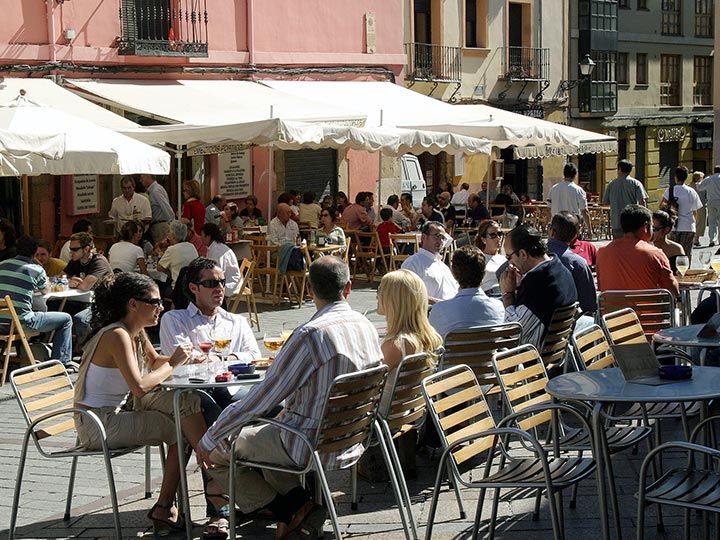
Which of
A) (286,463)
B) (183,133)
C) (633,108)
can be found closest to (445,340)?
(286,463)

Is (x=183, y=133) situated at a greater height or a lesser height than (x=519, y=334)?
greater

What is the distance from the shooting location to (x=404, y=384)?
23.5ft

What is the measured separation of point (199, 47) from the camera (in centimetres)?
2258

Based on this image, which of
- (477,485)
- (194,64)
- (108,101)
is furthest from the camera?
(194,64)

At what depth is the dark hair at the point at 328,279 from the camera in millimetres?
6633

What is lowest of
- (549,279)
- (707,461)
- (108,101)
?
(707,461)

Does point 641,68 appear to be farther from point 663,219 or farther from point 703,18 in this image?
point 663,219

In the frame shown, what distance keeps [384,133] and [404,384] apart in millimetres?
11153

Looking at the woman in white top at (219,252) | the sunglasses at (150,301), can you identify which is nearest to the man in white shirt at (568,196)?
the woman in white top at (219,252)

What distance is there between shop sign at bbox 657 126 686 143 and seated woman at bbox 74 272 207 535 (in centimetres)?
3751

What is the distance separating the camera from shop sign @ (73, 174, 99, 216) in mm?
20375

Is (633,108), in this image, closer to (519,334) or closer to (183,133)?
(183,133)

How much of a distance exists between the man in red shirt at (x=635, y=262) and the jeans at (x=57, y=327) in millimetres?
4721

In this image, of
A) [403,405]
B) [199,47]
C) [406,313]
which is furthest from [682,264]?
[199,47]
